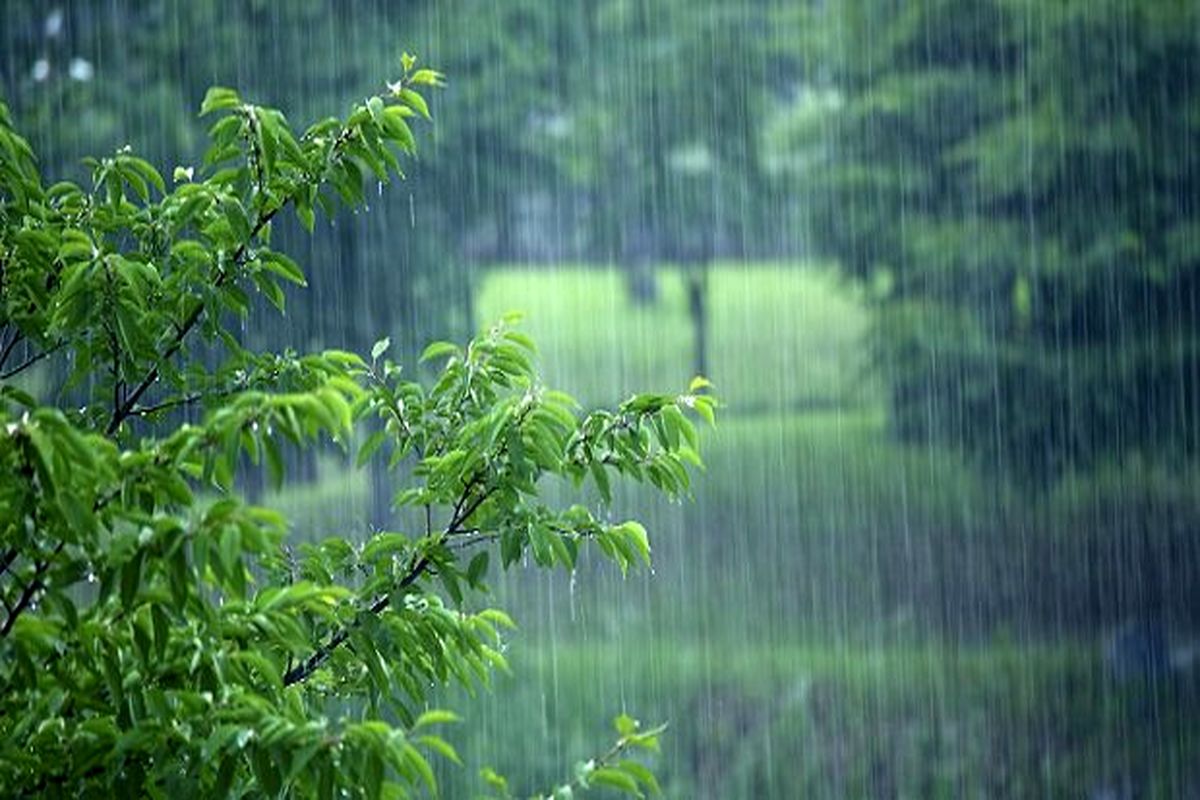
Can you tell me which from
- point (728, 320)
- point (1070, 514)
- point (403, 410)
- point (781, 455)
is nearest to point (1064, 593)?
point (1070, 514)

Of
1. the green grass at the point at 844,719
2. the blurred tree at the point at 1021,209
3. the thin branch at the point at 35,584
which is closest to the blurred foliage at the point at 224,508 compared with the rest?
the thin branch at the point at 35,584

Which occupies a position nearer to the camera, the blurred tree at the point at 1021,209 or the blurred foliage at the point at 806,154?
the blurred foliage at the point at 806,154

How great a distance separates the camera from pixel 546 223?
482 cm

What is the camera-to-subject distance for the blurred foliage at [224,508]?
5.38 ft

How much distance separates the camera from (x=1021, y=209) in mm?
4918

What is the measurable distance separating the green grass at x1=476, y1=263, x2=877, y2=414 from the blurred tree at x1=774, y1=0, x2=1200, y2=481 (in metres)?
0.13

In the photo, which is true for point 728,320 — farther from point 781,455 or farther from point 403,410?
point 403,410

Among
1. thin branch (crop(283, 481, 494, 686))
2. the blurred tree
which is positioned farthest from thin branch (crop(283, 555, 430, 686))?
the blurred tree

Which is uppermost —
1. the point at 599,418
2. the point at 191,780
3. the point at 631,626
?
the point at 599,418

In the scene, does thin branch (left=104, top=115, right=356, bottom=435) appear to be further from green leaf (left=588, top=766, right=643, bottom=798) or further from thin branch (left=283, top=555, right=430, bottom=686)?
green leaf (left=588, top=766, right=643, bottom=798)

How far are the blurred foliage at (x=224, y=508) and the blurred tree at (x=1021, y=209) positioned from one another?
272 centimetres

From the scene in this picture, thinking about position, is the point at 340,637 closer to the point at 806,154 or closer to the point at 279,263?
the point at 279,263

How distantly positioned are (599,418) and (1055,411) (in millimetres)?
3151

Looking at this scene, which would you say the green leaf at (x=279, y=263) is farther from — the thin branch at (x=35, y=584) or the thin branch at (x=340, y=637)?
the thin branch at (x=35, y=584)
